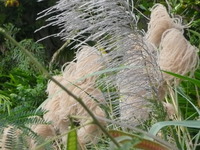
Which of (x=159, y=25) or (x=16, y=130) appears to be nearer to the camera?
(x=16, y=130)

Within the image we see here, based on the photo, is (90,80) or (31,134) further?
(90,80)

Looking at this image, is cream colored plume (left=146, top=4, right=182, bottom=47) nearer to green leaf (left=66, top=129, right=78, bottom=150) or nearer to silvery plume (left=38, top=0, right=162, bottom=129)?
silvery plume (left=38, top=0, right=162, bottom=129)

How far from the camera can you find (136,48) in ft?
4.48

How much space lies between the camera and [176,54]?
1.46 meters

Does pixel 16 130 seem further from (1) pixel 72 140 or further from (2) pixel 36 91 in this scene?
(2) pixel 36 91

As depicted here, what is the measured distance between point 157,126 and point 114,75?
410mm

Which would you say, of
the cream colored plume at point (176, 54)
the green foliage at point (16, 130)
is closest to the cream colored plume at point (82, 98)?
the cream colored plume at point (176, 54)

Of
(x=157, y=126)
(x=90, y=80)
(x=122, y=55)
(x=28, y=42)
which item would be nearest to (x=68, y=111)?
(x=90, y=80)

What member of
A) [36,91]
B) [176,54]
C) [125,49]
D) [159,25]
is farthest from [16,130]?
[36,91]

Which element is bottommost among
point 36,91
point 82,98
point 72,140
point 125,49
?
point 36,91

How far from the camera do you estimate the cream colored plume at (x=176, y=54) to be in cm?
145

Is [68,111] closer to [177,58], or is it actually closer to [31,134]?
[177,58]

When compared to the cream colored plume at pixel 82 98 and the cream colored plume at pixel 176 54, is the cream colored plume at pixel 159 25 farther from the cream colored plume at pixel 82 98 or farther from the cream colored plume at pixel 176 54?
the cream colored plume at pixel 82 98

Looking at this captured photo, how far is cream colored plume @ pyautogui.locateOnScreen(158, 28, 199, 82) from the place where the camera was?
145 centimetres
